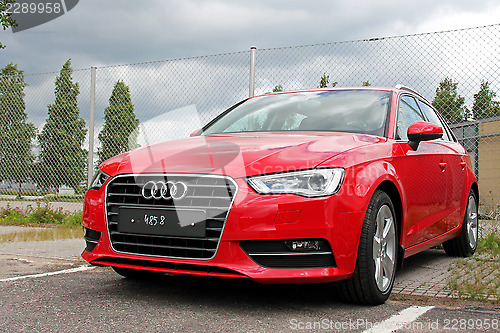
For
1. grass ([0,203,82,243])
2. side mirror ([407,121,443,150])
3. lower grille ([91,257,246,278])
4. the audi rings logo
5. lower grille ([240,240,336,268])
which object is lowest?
grass ([0,203,82,243])

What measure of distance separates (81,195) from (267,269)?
669 cm

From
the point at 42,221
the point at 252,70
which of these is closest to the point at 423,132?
the point at 252,70

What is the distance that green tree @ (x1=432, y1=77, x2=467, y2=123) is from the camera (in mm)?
6491

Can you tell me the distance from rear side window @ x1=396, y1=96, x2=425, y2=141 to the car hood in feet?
1.61

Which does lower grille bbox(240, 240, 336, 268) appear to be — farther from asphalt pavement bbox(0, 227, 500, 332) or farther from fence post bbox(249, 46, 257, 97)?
fence post bbox(249, 46, 257, 97)

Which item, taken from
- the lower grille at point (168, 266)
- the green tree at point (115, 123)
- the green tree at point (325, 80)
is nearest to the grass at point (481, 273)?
the lower grille at point (168, 266)

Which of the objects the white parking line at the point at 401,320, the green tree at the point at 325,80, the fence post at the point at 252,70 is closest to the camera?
the white parking line at the point at 401,320

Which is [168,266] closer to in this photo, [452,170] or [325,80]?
[452,170]

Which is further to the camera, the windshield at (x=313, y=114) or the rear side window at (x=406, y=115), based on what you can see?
the rear side window at (x=406, y=115)

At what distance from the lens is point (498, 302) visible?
3527mm

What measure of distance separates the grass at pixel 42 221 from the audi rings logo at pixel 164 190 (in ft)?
15.3

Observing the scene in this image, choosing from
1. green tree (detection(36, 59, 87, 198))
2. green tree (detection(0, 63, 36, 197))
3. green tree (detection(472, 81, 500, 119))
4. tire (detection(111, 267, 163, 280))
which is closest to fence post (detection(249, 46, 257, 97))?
green tree (detection(472, 81, 500, 119))

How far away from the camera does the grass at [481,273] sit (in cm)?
374

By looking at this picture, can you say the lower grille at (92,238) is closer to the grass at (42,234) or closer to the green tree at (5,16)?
the grass at (42,234)
